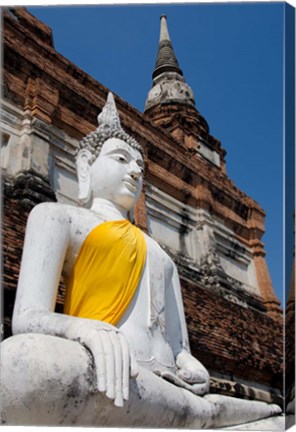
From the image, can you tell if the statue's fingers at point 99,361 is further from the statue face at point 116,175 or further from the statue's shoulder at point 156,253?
the statue face at point 116,175

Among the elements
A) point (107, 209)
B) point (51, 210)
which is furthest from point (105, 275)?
point (107, 209)

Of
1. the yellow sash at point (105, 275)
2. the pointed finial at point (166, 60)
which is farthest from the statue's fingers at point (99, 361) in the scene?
the pointed finial at point (166, 60)

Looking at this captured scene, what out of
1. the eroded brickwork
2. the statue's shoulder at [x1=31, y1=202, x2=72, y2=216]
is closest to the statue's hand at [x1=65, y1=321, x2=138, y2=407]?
the statue's shoulder at [x1=31, y1=202, x2=72, y2=216]

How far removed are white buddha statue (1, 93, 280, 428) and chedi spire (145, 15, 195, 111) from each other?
7.78 meters

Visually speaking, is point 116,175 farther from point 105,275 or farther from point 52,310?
point 52,310

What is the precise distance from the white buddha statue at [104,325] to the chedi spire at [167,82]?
7781 millimetres

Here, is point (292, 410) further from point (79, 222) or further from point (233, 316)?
point (233, 316)

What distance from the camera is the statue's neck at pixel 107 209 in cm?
393

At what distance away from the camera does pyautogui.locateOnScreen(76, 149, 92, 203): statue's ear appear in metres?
4.14

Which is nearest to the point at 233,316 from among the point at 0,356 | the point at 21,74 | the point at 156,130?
the point at 156,130

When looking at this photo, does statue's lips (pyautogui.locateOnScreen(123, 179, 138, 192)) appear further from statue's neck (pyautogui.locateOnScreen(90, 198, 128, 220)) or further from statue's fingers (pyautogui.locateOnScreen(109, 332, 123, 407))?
statue's fingers (pyautogui.locateOnScreen(109, 332, 123, 407))

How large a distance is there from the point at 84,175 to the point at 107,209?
36 cm

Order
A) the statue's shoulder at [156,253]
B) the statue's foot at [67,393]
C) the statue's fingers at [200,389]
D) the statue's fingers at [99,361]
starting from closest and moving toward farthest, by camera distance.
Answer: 1. the statue's foot at [67,393]
2. the statue's fingers at [99,361]
3. the statue's fingers at [200,389]
4. the statue's shoulder at [156,253]

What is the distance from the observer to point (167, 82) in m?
12.7
